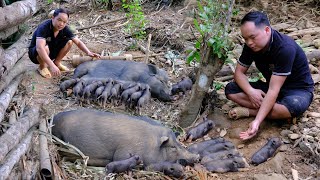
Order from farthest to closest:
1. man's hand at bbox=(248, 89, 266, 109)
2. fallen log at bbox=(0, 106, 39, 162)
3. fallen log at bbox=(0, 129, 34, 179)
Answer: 1. man's hand at bbox=(248, 89, 266, 109)
2. fallen log at bbox=(0, 106, 39, 162)
3. fallen log at bbox=(0, 129, 34, 179)

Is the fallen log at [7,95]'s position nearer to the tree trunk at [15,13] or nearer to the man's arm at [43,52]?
the tree trunk at [15,13]

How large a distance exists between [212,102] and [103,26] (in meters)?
4.09

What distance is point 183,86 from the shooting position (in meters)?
6.18

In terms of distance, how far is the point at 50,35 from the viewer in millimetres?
6543

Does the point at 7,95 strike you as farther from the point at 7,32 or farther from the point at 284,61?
the point at 284,61

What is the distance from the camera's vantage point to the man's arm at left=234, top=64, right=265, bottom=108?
5.14 meters

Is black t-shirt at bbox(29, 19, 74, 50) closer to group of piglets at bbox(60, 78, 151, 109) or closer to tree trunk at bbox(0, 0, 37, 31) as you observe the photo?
group of piglets at bbox(60, 78, 151, 109)

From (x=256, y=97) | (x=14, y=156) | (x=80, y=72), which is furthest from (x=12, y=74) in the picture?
(x=256, y=97)

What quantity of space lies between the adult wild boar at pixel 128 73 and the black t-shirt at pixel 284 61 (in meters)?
1.28

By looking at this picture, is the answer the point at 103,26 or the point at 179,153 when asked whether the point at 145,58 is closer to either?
the point at 103,26

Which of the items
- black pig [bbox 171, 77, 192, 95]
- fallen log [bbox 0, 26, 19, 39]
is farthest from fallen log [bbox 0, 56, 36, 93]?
black pig [bbox 171, 77, 192, 95]

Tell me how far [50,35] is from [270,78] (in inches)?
122

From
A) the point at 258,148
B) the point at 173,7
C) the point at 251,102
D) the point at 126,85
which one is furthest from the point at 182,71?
the point at 173,7

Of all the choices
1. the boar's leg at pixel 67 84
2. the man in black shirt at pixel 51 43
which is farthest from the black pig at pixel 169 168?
the man in black shirt at pixel 51 43
